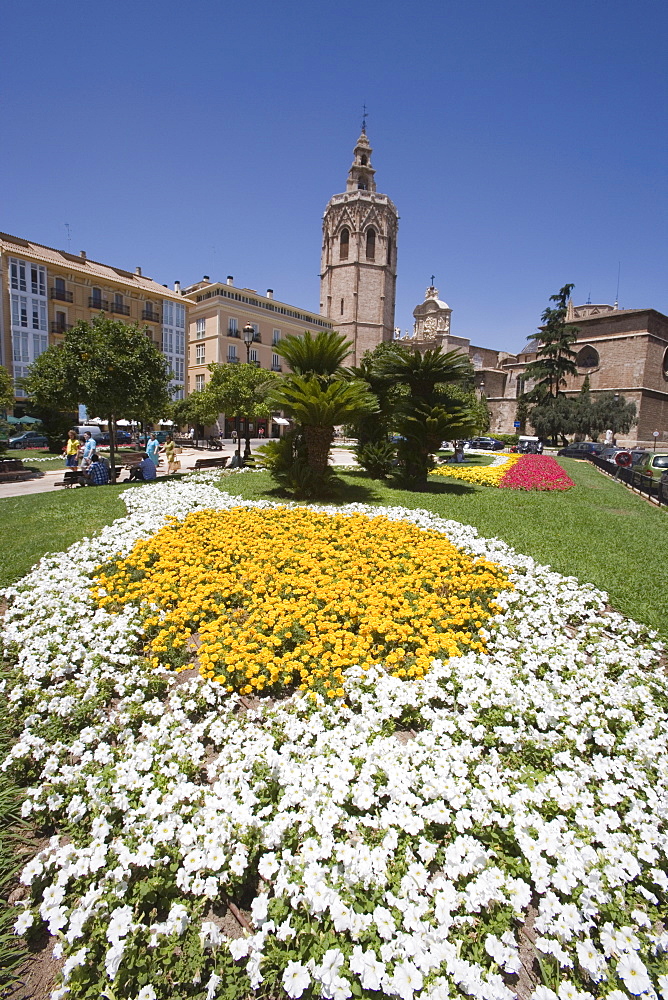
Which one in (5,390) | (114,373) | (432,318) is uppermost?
(432,318)

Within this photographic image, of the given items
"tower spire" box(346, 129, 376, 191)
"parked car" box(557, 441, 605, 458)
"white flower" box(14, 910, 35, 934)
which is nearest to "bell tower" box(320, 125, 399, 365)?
"tower spire" box(346, 129, 376, 191)

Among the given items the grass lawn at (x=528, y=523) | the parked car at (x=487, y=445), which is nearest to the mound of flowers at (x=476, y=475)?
the grass lawn at (x=528, y=523)

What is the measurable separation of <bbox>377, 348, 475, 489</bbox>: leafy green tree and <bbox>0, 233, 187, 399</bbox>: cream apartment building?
81.8 feet

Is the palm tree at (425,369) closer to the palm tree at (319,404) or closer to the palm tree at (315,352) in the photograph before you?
the palm tree at (315,352)

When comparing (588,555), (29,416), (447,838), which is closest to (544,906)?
(447,838)

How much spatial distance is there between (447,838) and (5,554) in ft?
23.1

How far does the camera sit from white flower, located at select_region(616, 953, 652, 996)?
76.7 inches

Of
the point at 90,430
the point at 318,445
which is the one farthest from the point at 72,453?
the point at 90,430

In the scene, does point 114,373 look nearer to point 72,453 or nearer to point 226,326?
point 72,453

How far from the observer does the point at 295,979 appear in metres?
1.91

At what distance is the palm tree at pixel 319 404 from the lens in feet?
33.6

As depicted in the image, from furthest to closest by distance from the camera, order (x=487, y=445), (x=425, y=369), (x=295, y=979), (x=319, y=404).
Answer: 1. (x=487, y=445)
2. (x=425, y=369)
3. (x=319, y=404)
4. (x=295, y=979)

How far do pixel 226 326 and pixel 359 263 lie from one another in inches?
993

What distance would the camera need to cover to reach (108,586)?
18.0 feet
